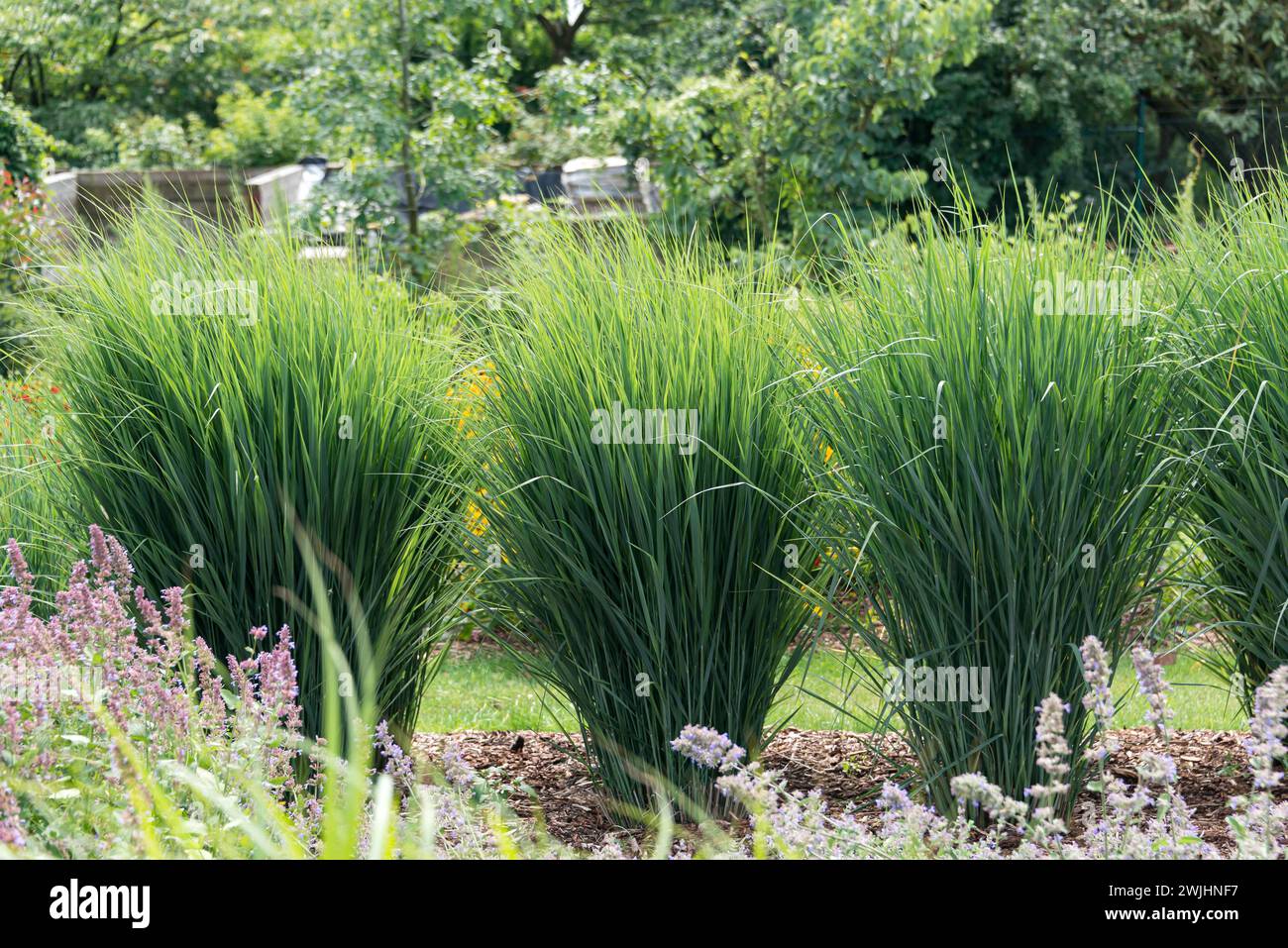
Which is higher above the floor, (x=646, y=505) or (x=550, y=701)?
(x=646, y=505)

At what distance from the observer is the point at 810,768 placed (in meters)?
3.88

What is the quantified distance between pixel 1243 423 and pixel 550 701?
3358mm

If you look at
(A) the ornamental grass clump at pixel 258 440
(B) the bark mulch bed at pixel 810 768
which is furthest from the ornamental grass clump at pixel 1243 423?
(A) the ornamental grass clump at pixel 258 440

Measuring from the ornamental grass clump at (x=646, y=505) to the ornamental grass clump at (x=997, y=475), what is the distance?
0.83 ft

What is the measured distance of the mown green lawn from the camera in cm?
501
